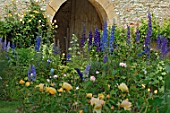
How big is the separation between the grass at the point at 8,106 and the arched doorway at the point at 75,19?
514 cm

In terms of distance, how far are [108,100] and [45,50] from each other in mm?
3555

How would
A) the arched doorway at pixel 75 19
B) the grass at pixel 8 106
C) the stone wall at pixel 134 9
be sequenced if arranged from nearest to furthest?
the grass at pixel 8 106 < the stone wall at pixel 134 9 < the arched doorway at pixel 75 19

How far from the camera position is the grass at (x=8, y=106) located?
441 cm

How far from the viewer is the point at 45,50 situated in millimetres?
6285

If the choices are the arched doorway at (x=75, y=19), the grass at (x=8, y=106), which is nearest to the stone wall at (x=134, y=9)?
the arched doorway at (x=75, y=19)

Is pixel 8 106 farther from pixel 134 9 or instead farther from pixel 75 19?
pixel 75 19

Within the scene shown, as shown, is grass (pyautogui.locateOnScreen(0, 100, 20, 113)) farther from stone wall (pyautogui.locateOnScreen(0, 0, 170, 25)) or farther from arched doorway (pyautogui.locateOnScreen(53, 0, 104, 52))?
arched doorway (pyautogui.locateOnScreen(53, 0, 104, 52))

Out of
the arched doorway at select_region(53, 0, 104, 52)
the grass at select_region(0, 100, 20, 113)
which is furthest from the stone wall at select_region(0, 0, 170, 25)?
the grass at select_region(0, 100, 20, 113)

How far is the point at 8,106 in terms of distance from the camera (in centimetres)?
476

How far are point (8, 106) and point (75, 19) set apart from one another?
682cm

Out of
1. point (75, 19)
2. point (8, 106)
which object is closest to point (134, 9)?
point (75, 19)

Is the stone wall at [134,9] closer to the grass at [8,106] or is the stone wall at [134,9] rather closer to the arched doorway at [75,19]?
the arched doorway at [75,19]

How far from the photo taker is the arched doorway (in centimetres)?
1030

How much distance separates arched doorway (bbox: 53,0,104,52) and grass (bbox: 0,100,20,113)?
5.14 meters
